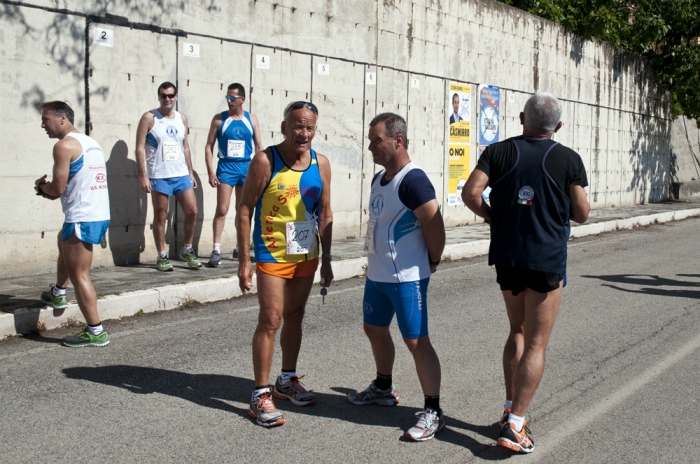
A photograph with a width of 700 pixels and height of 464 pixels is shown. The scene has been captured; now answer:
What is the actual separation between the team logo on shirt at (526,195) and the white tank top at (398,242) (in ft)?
1.98

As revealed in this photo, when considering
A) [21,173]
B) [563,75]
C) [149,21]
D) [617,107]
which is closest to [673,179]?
[617,107]

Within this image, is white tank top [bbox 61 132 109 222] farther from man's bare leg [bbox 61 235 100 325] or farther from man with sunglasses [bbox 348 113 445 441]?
man with sunglasses [bbox 348 113 445 441]

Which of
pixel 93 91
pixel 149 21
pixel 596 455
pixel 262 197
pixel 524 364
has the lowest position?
pixel 596 455

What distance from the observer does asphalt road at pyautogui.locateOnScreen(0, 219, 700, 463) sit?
4250 millimetres

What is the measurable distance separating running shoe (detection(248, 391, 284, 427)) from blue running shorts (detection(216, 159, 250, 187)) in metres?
5.33

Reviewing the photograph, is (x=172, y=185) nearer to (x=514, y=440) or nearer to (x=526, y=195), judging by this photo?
(x=526, y=195)

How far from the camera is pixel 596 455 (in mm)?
4238

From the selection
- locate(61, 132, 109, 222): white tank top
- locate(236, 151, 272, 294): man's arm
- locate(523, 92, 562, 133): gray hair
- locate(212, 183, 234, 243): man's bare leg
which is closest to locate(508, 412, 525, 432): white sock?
locate(523, 92, 562, 133): gray hair

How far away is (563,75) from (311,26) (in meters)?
9.45

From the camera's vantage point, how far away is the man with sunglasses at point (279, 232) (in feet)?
15.3

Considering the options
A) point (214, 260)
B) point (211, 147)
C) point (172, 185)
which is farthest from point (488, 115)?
point (172, 185)

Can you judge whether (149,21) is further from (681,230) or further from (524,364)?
(681,230)

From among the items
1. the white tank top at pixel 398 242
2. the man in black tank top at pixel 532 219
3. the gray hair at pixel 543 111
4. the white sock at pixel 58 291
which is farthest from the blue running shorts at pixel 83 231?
the gray hair at pixel 543 111

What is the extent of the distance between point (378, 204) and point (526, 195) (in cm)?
88
